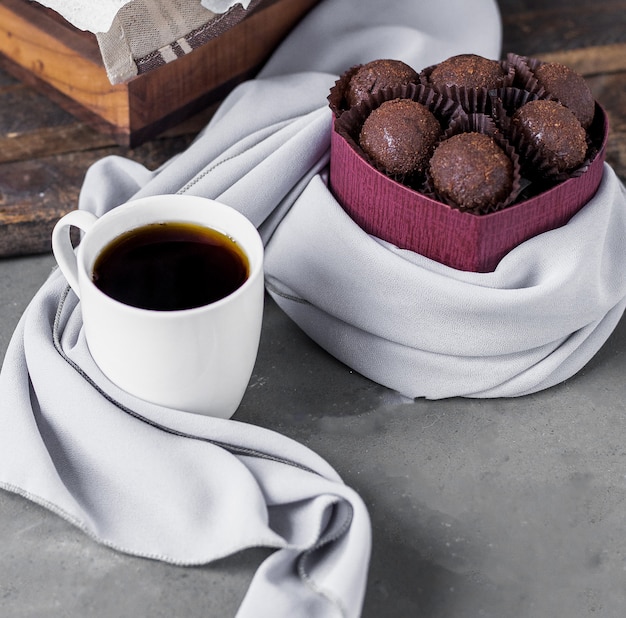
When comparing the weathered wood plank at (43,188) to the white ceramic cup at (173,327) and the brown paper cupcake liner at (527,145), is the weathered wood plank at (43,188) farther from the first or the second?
the brown paper cupcake liner at (527,145)

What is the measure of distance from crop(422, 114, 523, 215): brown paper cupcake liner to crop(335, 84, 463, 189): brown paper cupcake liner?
2 cm

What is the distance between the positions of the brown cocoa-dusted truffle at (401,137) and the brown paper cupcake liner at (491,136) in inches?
0.6

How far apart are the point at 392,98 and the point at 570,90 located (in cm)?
18

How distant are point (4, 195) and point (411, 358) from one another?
52cm

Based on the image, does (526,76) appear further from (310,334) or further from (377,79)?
(310,334)

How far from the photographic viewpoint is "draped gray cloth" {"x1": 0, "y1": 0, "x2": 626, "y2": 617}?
792 mm

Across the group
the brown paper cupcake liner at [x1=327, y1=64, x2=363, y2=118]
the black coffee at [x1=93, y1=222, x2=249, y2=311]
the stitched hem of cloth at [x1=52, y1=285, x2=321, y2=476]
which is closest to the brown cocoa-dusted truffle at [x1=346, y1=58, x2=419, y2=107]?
the brown paper cupcake liner at [x1=327, y1=64, x2=363, y2=118]

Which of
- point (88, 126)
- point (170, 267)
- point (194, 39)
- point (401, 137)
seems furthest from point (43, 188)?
point (401, 137)

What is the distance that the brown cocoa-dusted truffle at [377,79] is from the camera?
0.98 metres

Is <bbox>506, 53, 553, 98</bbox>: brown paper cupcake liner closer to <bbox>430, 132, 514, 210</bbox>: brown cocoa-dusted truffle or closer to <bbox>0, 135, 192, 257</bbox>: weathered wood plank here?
<bbox>430, 132, 514, 210</bbox>: brown cocoa-dusted truffle

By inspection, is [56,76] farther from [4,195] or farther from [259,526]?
[259,526]

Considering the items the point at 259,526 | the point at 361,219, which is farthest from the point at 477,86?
the point at 259,526

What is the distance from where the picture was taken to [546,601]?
79cm

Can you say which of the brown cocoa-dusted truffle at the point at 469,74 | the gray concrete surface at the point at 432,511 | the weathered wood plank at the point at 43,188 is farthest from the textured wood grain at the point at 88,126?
the brown cocoa-dusted truffle at the point at 469,74
